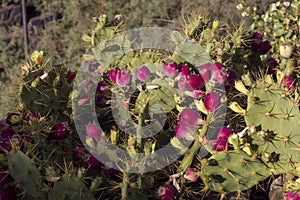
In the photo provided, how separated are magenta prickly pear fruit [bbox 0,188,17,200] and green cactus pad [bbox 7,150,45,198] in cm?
Answer: 6

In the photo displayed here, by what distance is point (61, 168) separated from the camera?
1.57 m

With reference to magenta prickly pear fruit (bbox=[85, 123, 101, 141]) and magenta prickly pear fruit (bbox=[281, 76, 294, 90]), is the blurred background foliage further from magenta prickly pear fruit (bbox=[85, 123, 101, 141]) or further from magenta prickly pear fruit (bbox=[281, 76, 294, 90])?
magenta prickly pear fruit (bbox=[85, 123, 101, 141])

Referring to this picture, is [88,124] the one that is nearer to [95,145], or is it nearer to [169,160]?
[95,145]

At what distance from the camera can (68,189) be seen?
4.76ft

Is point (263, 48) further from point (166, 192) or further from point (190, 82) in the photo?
point (166, 192)

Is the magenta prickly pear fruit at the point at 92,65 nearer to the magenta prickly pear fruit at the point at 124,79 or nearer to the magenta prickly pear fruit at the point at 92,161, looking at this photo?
the magenta prickly pear fruit at the point at 124,79

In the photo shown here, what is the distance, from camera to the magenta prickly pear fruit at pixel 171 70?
1701 mm

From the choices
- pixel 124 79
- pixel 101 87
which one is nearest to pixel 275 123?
pixel 124 79

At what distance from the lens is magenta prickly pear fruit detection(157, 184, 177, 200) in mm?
1554

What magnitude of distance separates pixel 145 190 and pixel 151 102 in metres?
0.27

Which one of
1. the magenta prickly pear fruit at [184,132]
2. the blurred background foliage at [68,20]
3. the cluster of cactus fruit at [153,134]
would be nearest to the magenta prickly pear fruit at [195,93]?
the cluster of cactus fruit at [153,134]

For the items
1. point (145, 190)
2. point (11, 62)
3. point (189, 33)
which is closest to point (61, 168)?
point (145, 190)

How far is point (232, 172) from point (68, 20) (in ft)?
26.6

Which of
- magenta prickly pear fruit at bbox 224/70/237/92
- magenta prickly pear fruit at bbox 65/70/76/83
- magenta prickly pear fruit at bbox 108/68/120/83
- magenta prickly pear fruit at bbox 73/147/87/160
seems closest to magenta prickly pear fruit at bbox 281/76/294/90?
magenta prickly pear fruit at bbox 224/70/237/92
